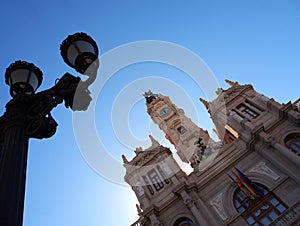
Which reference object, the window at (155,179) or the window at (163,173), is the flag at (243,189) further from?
the window at (155,179)

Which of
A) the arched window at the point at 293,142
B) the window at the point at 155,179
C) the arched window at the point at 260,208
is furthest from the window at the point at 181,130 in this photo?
the arched window at the point at 260,208

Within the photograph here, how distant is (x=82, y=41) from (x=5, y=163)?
239 centimetres

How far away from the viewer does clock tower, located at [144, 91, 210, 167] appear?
1155 inches

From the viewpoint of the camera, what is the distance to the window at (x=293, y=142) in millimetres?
20234

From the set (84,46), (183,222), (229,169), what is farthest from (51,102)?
(229,169)

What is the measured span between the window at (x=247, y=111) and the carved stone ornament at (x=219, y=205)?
8.65 meters

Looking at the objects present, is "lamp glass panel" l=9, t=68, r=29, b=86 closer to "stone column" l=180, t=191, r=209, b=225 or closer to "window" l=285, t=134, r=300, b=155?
"stone column" l=180, t=191, r=209, b=225

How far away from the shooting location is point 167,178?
24547mm

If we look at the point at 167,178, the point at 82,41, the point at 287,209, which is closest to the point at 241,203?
the point at 287,209

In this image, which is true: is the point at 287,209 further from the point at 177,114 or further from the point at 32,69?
the point at 177,114

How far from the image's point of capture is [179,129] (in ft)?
116

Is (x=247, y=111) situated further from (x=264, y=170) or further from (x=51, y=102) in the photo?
(x=51, y=102)

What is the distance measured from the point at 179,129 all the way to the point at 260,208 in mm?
17989

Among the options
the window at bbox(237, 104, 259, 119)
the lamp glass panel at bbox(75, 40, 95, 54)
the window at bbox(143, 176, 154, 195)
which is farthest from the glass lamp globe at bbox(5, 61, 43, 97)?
the window at bbox(237, 104, 259, 119)
